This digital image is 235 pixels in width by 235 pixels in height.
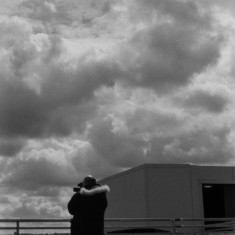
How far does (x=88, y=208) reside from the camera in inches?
331

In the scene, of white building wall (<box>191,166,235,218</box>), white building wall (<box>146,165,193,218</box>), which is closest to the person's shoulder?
white building wall (<box>146,165,193,218</box>)

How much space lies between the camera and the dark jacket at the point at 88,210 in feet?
27.5

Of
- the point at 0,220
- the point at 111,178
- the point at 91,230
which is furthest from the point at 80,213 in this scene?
the point at 111,178

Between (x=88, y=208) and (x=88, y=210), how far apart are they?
3 centimetres

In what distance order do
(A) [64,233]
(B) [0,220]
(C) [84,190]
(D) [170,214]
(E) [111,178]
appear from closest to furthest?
(C) [84,190] < (B) [0,220] < (A) [64,233] < (D) [170,214] < (E) [111,178]

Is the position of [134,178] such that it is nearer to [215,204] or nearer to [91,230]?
[215,204]

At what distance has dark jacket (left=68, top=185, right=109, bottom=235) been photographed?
838 cm

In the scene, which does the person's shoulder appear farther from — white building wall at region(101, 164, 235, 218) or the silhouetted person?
white building wall at region(101, 164, 235, 218)

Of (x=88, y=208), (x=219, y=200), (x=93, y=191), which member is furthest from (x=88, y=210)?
(x=219, y=200)

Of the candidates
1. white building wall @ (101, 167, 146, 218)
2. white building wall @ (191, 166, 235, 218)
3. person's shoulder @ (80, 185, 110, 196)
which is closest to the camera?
person's shoulder @ (80, 185, 110, 196)

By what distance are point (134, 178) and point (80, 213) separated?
2749 centimetres

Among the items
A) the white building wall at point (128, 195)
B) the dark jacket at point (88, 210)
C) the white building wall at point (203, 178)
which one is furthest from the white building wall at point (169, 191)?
the dark jacket at point (88, 210)

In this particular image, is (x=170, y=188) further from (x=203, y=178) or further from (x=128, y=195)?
(x=128, y=195)

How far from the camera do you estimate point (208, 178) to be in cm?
3531
